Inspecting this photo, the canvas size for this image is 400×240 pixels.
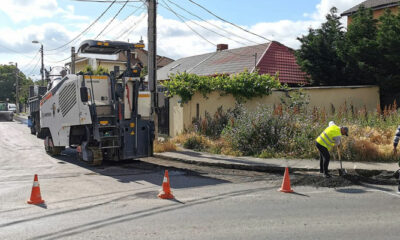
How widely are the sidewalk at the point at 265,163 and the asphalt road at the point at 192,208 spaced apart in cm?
45

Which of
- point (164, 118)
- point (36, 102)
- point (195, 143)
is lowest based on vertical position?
point (195, 143)

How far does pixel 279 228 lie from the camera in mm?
5691

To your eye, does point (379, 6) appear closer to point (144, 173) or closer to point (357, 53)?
point (357, 53)

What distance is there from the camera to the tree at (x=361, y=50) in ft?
52.6

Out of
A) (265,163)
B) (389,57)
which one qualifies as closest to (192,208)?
(265,163)

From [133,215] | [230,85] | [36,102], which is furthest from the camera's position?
[36,102]

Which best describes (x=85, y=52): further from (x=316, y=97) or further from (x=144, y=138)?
(x=316, y=97)

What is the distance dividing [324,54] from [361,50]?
9.26 feet

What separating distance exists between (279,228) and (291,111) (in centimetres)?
854

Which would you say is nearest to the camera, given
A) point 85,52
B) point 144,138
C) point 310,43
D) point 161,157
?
point 144,138

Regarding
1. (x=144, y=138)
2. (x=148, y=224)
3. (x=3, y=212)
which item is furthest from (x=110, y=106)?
(x=148, y=224)

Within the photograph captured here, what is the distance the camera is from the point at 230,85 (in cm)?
1617

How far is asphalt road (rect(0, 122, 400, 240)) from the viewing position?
551 centimetres

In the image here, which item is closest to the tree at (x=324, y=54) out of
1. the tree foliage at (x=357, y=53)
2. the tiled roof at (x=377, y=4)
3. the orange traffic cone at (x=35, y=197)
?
the tree foliage at (x=357, y=53)
